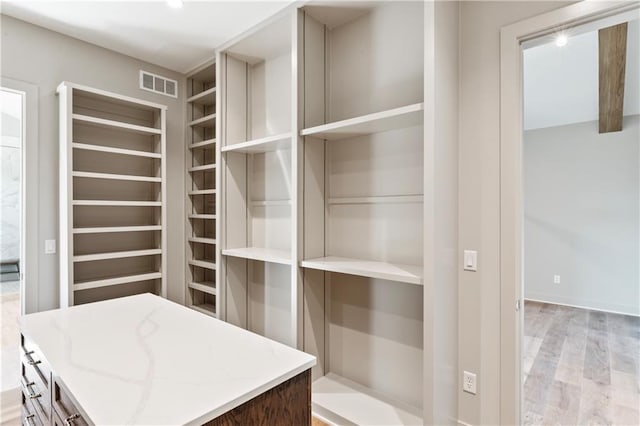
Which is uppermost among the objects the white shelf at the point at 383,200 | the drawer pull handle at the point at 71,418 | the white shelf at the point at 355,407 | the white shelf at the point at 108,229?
the white shelf at the point at 383,200

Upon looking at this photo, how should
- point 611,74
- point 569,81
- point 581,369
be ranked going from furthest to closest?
point 569,81 < point 611,74 < point 581,369

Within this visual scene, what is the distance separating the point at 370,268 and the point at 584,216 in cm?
483

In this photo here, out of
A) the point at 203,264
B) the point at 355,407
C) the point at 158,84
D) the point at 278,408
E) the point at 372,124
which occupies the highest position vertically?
the point at 158,84

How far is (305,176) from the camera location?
7.51ft

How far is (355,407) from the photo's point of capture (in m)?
2.10

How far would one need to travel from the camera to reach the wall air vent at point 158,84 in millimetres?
3145

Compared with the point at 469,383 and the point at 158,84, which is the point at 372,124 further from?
the point at 158,84

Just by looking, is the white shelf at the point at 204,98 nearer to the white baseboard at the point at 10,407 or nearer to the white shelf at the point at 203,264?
the white shelf at the point at 203,264

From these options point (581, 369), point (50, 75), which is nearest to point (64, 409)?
point (50, 75)

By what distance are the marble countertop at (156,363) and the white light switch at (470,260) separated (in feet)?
3.87

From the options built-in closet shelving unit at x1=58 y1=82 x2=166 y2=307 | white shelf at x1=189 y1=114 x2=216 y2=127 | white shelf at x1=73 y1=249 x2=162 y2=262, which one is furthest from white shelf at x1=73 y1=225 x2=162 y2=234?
white shelf at x1=189 y1=114 x2=216 y2=127

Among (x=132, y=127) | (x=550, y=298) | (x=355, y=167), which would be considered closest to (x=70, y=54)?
(x=132, y=127)

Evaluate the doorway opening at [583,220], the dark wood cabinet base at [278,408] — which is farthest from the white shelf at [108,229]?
the doorway opening at [583,220]

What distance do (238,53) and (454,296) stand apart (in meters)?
2.56
